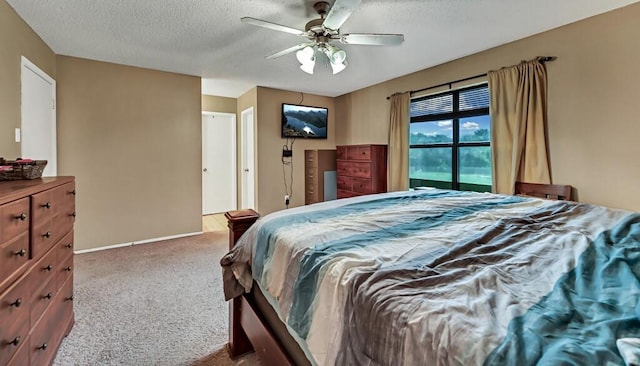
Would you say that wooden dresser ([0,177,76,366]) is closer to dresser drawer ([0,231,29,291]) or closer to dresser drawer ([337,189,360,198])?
dresser drawer ([0,231,29,291])

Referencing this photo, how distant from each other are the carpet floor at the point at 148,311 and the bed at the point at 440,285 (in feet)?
1.45

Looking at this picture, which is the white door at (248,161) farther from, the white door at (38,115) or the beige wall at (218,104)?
the white door at (38,115)

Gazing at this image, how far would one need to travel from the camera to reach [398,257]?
0.99 metres

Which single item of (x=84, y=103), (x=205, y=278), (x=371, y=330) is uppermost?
(x=84, y=103)

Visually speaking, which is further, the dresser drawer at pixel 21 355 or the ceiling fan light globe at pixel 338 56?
the ceiling fan light globe at pixel 338 56

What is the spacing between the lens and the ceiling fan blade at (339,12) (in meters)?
1.84

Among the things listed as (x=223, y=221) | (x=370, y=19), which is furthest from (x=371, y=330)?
(x=223, y=221)

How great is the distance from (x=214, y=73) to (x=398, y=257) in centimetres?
408

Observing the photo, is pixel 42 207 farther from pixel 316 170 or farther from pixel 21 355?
pixel 316 170

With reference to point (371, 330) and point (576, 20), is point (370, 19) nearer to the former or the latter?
point (576, 20)

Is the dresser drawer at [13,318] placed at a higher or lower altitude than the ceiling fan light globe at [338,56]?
lower

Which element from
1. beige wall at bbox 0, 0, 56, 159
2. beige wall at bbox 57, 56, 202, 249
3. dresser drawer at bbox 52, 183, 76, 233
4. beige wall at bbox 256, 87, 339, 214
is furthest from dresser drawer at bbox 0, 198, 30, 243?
beige wall at bbox 256, 87, 339, 214

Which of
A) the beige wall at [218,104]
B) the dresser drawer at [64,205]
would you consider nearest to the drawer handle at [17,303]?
the dresser drawer at [64,205]

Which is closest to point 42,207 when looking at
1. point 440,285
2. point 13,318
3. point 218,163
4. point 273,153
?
point 13,318
